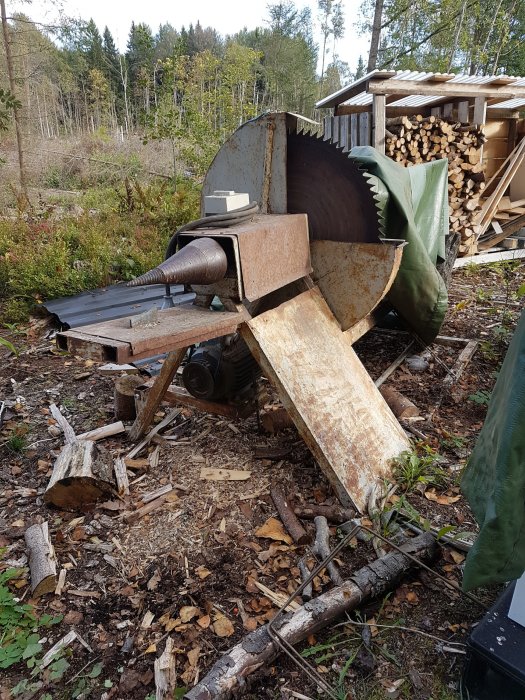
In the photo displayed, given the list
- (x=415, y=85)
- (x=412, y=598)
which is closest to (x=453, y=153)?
(x=415, y=85)

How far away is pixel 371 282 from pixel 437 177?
2.45 m

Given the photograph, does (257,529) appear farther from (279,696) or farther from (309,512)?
(279,696)

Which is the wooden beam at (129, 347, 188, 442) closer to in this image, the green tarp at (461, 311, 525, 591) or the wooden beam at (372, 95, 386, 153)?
the green tarp at (461, 311, 525, 591)

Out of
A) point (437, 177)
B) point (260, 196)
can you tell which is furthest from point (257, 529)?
point (437, 177)

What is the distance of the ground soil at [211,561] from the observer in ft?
6.12

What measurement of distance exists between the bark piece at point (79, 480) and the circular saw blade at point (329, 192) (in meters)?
1.98

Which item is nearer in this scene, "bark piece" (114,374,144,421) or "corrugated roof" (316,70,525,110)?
"bark piece" (114,374,144,421)

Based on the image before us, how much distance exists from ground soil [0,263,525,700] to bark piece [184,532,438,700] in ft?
0.25

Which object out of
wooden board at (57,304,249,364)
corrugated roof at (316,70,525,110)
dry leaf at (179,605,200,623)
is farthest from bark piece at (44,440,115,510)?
corrugated roof at (316,70,525,110)

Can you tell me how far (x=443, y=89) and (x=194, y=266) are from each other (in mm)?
7061

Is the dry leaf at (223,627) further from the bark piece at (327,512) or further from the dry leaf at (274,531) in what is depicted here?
the bark piece at (327,512)

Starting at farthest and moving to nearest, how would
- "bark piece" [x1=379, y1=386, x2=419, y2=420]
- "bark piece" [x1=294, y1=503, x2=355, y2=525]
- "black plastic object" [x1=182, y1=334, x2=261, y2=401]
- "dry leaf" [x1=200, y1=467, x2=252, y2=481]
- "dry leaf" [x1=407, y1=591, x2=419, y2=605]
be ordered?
"bark piece" [x1=379, y1=386, x2=419, y2=420] < "black plastic object" [x1=182, y1=334, x2=261, y2=401] < "dry leaf" [x1=200, y1=467, x2=252, y2=481] < "bark piece" [x1=294, y1=503, x2=355, y2=525] < "dry leaf" [x1=407, y1=591, x2=419, y2=605]

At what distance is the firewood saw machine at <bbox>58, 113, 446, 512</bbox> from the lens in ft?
7.75


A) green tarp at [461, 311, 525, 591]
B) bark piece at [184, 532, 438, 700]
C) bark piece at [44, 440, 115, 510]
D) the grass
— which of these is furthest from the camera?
the grass
